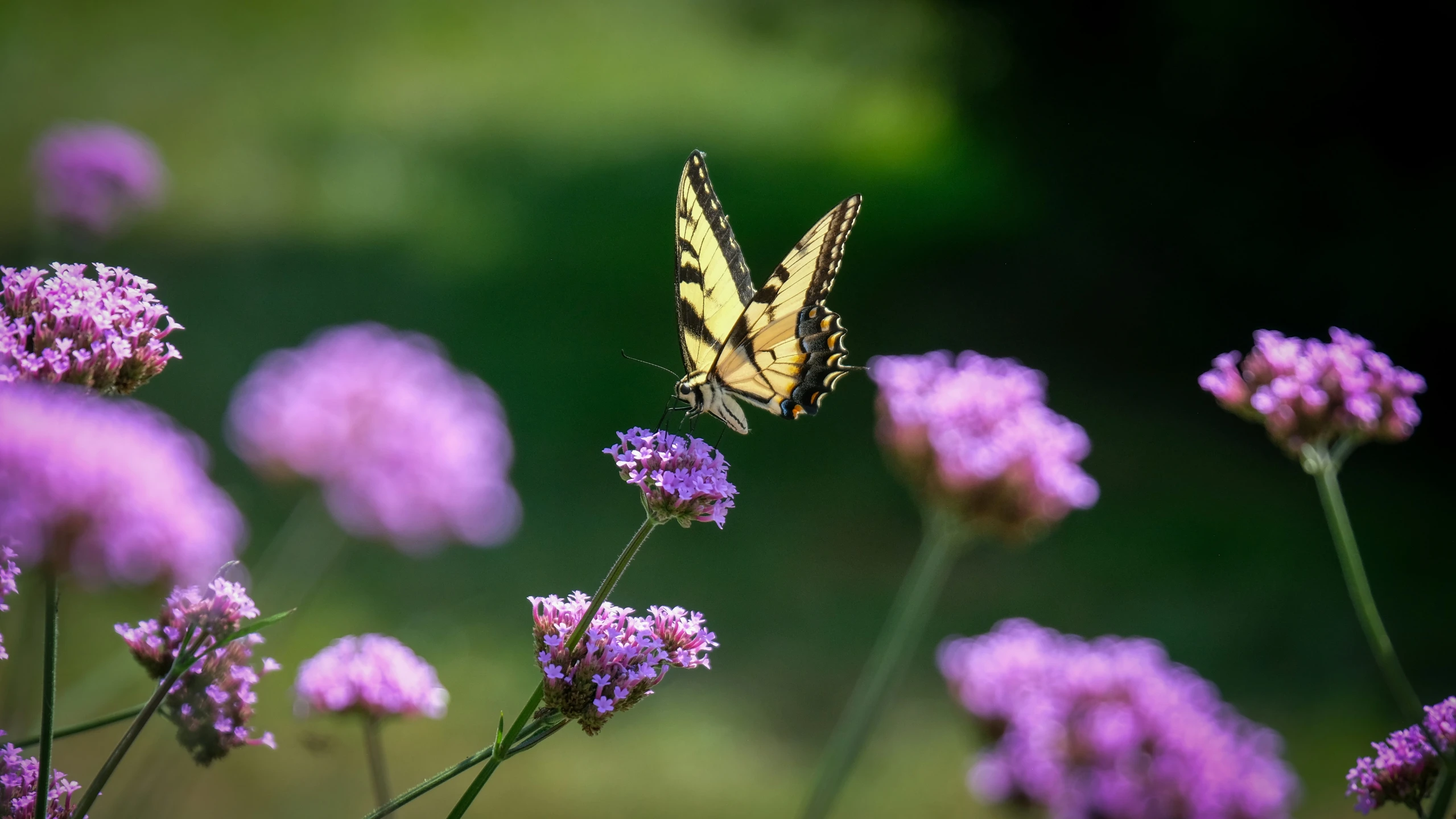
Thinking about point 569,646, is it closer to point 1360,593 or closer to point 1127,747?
point 1127,747

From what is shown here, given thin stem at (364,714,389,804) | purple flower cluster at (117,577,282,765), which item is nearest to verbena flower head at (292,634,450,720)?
thin stem at (364,714,389,804)

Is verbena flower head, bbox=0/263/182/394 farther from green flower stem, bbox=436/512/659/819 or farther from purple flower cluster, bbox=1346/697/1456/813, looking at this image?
purple flower cluster, bbox=1346/697/1456/813

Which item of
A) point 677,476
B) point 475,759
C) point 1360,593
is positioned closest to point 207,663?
point 475,759

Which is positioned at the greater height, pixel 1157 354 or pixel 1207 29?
pixel 1207 29

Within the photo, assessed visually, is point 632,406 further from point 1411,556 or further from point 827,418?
point 1411,556

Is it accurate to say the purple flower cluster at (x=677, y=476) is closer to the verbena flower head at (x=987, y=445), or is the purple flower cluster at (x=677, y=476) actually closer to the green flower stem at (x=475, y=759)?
the green flower stem at (x=475, y=759)

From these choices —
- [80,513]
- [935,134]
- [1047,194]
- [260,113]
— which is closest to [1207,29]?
[1047,194]
